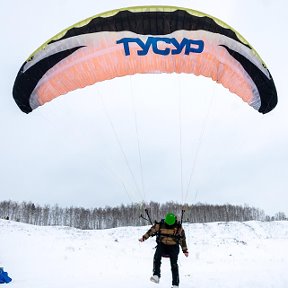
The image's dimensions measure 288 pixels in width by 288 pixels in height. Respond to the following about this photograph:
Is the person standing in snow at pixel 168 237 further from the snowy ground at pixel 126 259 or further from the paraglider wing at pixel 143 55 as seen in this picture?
the paraglider wing at pixel 143 55

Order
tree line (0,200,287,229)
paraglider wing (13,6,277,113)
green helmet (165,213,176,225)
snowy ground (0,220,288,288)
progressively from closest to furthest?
1. green helmet (165,213,176,225)
2. paraglider wing (13,6,277,113)
3. snowy ground (0,220,288,288)
4. tree line (0,200,287,229)

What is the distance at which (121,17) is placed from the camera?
23.0 feet

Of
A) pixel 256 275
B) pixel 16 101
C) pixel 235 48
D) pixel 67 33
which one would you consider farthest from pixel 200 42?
pixel 256 275

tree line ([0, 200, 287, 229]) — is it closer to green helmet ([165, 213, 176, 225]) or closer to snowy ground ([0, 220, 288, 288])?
snowy ground ([0, 220, 288, 288])

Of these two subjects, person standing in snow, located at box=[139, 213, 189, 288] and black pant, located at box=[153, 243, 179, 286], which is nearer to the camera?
black pant, located at box=[153, 243, 179, 286]

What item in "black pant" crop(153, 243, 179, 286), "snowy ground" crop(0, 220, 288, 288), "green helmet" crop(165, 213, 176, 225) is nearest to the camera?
"black pant" crop(153, 243, 179, 286)

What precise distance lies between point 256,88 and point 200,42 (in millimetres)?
A: 2045

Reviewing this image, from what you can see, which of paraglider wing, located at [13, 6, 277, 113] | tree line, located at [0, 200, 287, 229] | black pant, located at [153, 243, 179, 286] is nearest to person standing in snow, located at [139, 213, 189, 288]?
black pant, located at [153, 243, 179, 286]

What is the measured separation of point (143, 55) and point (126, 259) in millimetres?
14081

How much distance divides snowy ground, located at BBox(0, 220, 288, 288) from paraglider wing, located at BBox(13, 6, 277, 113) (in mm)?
4360

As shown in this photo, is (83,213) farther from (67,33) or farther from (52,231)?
(67,33)

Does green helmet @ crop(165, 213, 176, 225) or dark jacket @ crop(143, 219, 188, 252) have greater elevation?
green helmet @ crop(165, 213, 176, 225)

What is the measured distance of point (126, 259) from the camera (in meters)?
18.8

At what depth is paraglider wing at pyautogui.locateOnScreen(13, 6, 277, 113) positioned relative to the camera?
7086 mm
